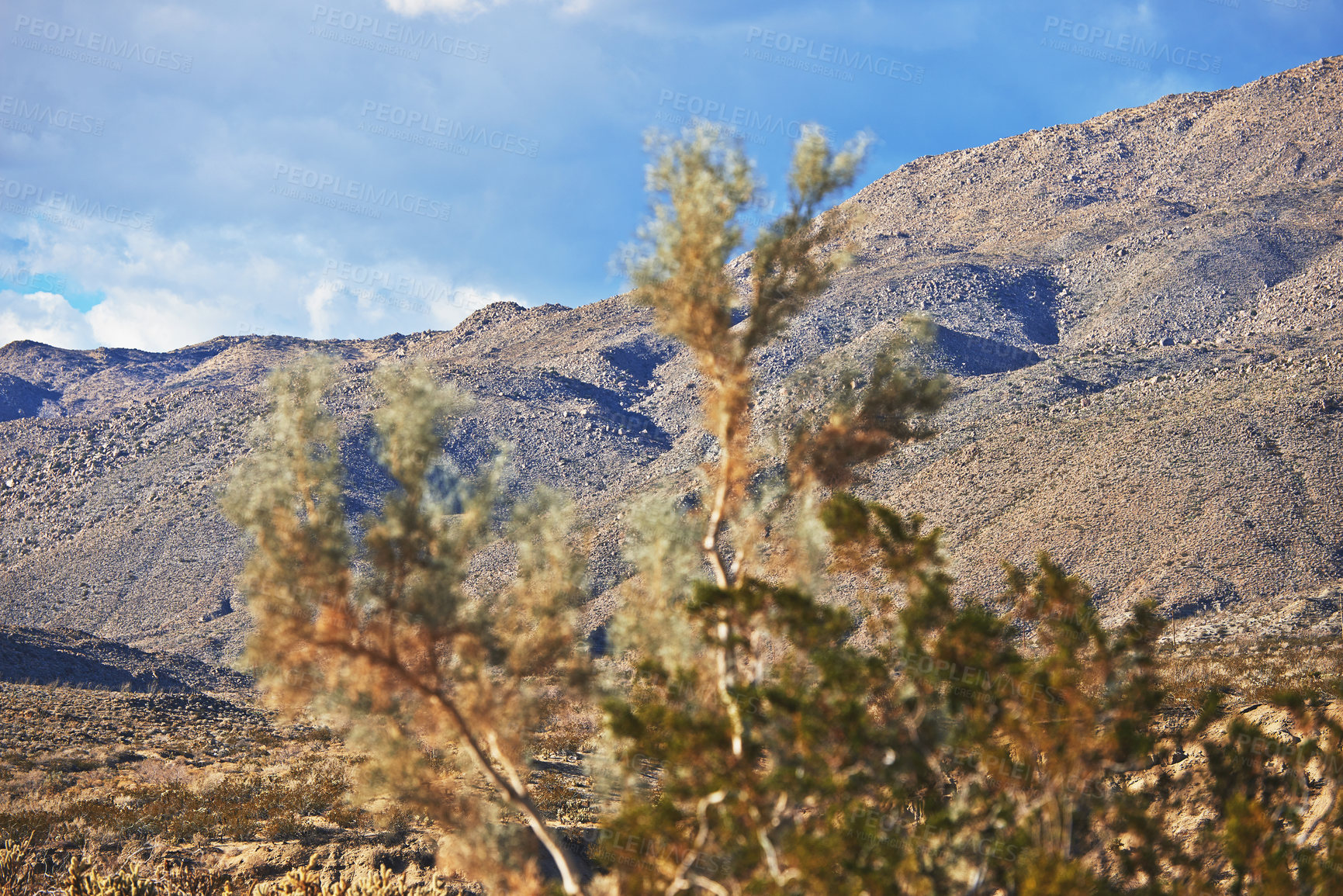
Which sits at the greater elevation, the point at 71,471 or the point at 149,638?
the point at 71,471

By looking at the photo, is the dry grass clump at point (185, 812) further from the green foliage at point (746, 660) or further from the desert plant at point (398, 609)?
the desert plant at point (398, 609)

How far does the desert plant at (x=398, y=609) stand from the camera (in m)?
6.41

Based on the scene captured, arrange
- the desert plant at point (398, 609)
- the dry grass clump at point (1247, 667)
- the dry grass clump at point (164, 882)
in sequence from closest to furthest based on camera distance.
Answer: the desert plant at point (398, 609) < the dry grass clump at point (164, 882) < the dry grass clump at point (1247, 667)

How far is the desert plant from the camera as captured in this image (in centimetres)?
641

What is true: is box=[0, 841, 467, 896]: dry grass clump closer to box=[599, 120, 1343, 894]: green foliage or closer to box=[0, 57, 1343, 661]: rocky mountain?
box=[599, 120, 1343, 894]: green foliage

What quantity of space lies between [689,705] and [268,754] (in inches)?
734

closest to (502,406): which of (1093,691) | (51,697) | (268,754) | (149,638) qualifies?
(149,638)

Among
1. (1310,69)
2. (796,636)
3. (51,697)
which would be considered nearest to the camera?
(796,636)

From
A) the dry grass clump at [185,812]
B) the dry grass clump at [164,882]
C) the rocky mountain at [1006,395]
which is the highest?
the rocky mountain at [1006,395]

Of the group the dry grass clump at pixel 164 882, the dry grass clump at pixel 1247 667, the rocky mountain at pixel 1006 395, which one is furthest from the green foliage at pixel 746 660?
the dry grass clump at pixel 1247 667

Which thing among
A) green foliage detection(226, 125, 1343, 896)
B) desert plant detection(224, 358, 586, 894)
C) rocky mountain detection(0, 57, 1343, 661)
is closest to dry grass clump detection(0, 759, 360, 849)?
green foliage detection(226, 125, 1343, 896)

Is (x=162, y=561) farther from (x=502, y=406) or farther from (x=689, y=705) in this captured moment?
(x=689, y=705)

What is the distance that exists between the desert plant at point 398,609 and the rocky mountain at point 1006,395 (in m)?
1.30

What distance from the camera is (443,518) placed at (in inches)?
281
